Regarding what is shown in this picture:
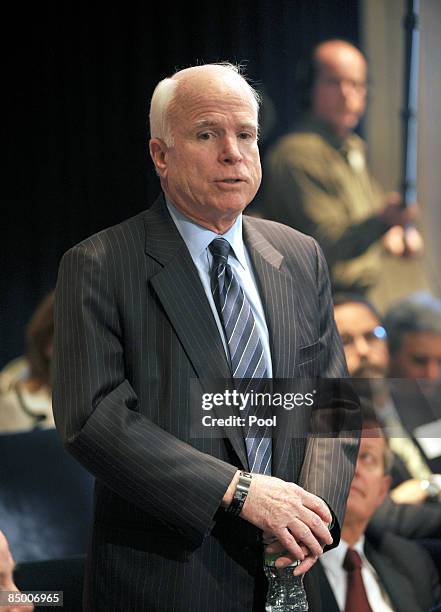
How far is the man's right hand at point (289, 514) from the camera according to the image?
5.52ft

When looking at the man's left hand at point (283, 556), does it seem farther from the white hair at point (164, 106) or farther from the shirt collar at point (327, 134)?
the shirt collar at point (327, 134)

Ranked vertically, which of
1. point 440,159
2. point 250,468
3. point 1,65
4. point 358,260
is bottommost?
point 250,468

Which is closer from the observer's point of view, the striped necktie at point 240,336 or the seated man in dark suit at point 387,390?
the striped necktie at point 240,336

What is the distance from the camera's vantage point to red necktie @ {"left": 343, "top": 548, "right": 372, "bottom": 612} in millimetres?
2621

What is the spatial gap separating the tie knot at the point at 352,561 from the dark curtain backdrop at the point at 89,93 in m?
1.19

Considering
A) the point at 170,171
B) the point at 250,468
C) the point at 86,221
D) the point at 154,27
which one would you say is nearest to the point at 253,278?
the point at 170,171

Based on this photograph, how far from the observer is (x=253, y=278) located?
1936mm

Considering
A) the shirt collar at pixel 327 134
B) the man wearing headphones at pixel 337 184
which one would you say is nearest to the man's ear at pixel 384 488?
the man wearing headphones at pixel 337 184

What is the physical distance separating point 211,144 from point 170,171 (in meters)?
0.11

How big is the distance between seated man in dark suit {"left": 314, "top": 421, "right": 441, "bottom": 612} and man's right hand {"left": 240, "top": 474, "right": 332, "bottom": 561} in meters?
0.89

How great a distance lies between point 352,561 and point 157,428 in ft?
4.00

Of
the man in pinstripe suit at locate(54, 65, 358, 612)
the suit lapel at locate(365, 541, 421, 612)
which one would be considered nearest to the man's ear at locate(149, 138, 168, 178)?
the man in pinstripe suit at locate(54, 65, 358, 612)

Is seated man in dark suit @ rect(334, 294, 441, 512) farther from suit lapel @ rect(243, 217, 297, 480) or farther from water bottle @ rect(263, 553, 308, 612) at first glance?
water bottle @ rect(263, 553, 308, 612)

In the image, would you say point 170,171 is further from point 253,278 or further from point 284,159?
point 284,159
